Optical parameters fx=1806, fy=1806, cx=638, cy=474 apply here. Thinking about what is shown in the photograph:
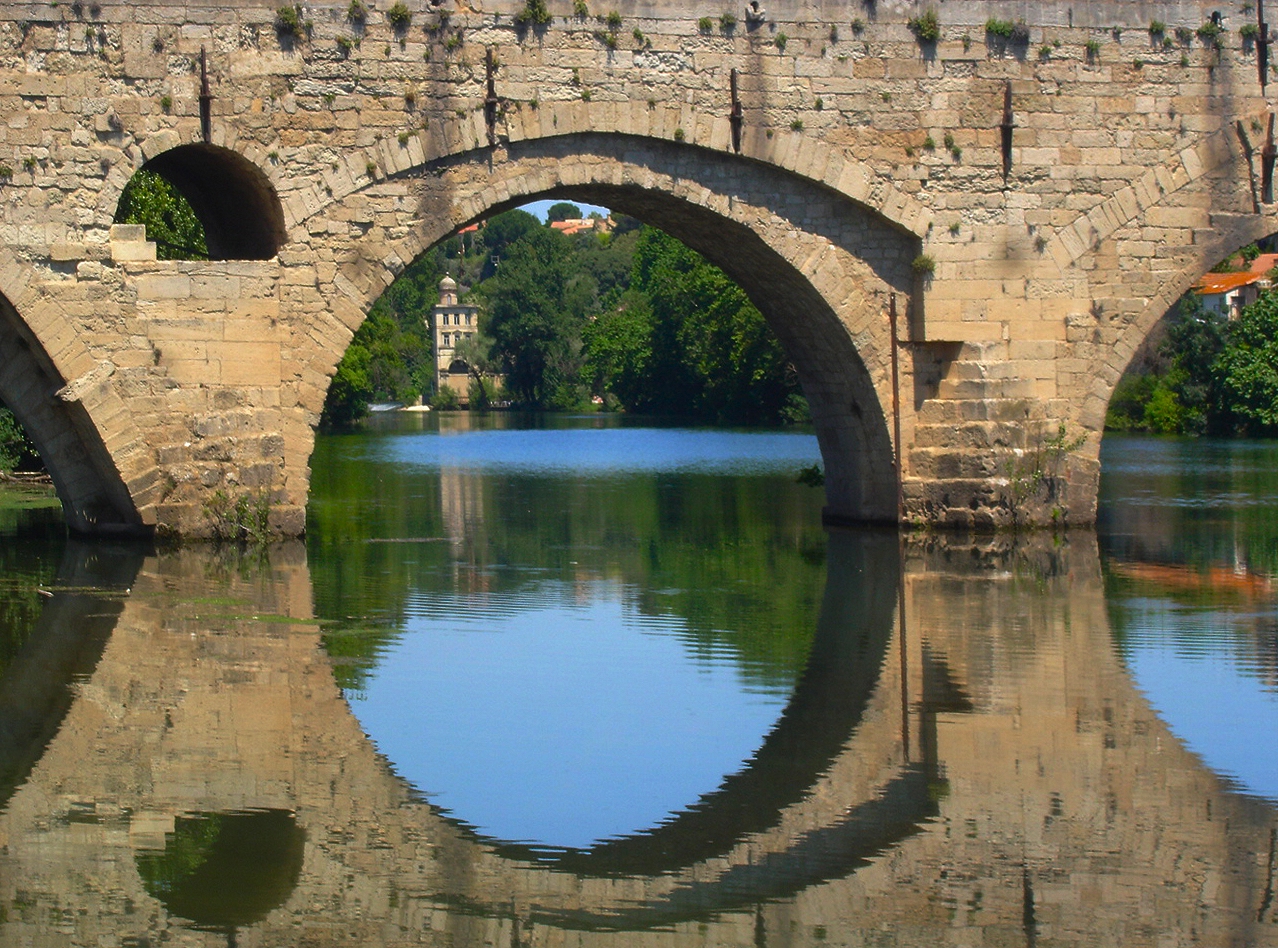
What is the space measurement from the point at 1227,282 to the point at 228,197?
122 ft

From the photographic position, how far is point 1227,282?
46.5 metres

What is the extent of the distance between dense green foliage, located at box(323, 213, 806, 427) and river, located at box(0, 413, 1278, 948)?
884 inches

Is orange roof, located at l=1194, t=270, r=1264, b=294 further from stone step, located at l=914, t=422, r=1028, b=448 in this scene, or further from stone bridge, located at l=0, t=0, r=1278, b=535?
stone step, located at l=914, t=422, r=1028, b=448

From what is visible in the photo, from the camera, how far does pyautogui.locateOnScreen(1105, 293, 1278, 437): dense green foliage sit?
34.2 metres

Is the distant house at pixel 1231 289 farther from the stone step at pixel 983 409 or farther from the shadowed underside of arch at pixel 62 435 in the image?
the shadowed underside of arch at pixel 62 435

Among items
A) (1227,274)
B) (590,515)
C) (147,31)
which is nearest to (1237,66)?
(590,515)

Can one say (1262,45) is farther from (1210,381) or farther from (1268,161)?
(1210,381)

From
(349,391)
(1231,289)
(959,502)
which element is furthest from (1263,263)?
(959,502)

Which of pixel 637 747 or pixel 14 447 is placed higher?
pixel 14 447

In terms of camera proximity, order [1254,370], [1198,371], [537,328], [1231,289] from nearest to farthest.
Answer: [1254,370]
[1198,371]
[1231,289]
[537,328]

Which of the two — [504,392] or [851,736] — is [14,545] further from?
[504,392]

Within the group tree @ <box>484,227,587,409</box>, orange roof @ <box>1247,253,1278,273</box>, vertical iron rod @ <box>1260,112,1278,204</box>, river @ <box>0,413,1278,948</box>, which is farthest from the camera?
tree @ <box>484,227,587,409</box>

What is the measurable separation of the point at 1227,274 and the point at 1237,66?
116ft

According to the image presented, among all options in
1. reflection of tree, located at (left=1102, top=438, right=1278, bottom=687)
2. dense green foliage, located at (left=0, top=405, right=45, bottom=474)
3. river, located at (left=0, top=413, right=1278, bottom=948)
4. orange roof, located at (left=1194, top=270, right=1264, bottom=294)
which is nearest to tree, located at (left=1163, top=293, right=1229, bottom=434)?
orange roof, located at (left=1194, top=270, right=1264, bottom=294)
